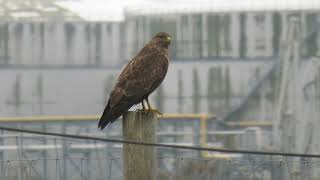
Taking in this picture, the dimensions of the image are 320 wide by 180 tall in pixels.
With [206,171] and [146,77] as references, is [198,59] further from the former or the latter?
[146,77]

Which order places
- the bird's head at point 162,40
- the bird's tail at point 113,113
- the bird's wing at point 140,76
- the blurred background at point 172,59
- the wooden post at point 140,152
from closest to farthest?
the wooden post at point 140,152 < the bird's tail at point 113,113 < the bird's wing at point 140,76 < the bird's head at point 162,40 < the blurred background at point 172,59

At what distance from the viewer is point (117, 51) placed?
23672mm

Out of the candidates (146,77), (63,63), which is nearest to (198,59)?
(63,63)

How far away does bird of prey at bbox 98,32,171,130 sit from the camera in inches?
158

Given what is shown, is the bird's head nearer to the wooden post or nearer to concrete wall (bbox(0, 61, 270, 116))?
the wooden post

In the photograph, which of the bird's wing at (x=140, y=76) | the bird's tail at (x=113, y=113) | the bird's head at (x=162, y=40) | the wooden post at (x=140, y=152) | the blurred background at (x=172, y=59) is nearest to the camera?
the wooden post at (x=140, y=152)

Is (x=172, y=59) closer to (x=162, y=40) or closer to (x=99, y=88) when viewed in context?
(x=99, y=88)

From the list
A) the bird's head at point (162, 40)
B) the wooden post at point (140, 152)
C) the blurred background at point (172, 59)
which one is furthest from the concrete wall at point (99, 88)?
the wooden post at point (140, 152)

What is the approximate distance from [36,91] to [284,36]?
797 cm

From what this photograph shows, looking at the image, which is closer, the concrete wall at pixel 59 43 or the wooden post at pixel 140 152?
the wooden post at pixel 140 152

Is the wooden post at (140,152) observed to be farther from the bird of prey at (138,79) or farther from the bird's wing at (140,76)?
the bird's wing at (140,76)

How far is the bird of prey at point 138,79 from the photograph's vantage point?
158 inches

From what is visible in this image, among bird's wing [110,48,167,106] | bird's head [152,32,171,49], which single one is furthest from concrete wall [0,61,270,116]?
bird's wing [110,48,167,106]

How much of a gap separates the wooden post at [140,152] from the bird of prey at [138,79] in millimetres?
325
